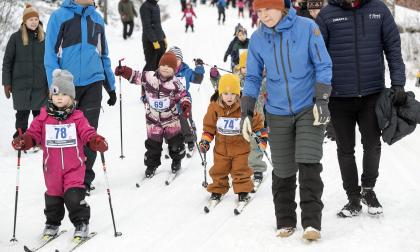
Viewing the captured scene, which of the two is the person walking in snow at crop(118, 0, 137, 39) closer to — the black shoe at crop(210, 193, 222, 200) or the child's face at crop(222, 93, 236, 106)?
the child's face at crop(222, 93, 236, 106)

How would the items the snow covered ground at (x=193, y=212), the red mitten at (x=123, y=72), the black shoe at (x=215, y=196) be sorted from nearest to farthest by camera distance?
the snow covered ground at (x=193, y=212), the black shoe at (x=215, y=196), the red mitten at (x=123, y=72)

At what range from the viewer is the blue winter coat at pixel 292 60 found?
13.8 feet

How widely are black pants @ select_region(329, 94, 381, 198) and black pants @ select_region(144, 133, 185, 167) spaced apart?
9.32ft

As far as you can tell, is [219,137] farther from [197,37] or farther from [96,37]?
[197,37]

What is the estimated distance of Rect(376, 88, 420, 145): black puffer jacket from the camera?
4539 mm

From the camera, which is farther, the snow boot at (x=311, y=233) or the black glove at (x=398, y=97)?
the black glove at (x=398, y=97)

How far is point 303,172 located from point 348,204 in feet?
2.80

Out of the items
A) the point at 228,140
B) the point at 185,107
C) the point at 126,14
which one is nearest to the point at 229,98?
the point at 228,140

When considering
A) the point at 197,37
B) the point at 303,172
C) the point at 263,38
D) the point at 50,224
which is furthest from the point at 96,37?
the point at 197,37

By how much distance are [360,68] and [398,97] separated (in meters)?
0.39

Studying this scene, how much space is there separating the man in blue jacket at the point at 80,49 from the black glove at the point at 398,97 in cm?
329

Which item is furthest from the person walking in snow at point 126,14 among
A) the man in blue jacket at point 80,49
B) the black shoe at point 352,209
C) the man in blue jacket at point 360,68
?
the black shoe at point 352,209

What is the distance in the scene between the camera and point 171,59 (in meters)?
7.15

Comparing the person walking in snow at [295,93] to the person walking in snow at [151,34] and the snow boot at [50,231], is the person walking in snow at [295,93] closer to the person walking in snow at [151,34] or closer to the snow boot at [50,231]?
the snow boot at [50,231]
